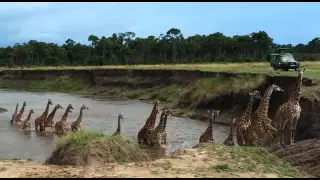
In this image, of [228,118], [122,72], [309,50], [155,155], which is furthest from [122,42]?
[155,155]

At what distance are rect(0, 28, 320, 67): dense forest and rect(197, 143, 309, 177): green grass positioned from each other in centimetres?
7283

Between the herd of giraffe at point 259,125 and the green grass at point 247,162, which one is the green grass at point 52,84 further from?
the green grass at point 247,162

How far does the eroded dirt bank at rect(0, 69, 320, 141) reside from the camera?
75.5 ft

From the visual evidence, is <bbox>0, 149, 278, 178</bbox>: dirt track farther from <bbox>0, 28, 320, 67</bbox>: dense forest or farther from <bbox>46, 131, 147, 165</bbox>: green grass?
<bbox>0, 28, 320, 67</bbox>: dense forest

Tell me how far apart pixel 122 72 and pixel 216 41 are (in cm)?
4102

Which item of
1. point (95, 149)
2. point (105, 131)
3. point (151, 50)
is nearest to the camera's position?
point (95, 149)

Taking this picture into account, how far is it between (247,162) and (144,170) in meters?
2.53

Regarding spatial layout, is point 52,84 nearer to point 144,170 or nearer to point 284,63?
point 284,63

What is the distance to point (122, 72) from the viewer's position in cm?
5756

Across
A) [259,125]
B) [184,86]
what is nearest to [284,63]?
[184,86]

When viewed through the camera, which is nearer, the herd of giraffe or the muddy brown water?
the herd of giraffe

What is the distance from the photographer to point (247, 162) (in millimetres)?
11977

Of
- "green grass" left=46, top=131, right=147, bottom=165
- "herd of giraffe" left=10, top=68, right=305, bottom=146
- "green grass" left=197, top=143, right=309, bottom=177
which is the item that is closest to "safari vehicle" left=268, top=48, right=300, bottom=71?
"herd of giraffe" left=10, top=68, right=305, bottom=146

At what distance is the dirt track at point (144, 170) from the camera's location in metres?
10.7
